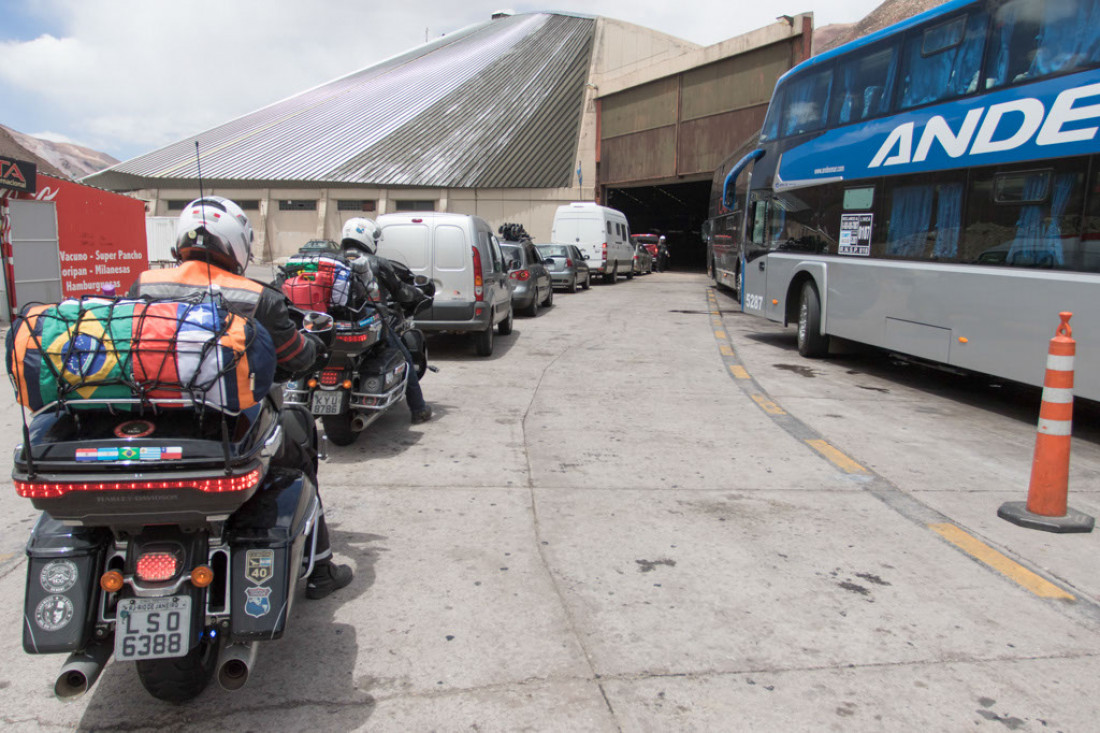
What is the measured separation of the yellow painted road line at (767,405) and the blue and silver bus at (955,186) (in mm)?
2012

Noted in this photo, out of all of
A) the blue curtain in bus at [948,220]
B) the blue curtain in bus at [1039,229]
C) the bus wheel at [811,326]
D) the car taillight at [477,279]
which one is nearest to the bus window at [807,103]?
the bus wheel at [811,326]

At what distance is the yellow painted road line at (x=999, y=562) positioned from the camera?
3699mm

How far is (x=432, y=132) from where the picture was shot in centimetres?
4034

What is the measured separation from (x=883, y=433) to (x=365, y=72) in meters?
57.9

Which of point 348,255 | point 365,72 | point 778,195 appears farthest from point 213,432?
point 365,72

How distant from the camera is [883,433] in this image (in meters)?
6.83

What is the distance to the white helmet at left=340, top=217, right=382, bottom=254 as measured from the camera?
679cm

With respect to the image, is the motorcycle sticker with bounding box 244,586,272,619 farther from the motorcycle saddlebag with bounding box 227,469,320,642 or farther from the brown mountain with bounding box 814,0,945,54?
the brown mountain with bounding box 814,0,945,54

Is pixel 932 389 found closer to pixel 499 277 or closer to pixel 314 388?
pixel 499 277

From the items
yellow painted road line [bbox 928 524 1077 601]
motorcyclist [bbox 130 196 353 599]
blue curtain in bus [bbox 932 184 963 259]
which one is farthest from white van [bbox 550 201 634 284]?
motorcyclist [bbox 130 196 353 599]

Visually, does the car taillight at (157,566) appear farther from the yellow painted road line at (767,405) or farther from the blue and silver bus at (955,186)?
the blue and silver bus at (955,186)

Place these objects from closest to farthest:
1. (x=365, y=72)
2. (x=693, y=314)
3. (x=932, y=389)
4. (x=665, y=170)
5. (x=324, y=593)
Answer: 1. (x=324, y=593)
2. (x=932, y=389)
3. (x=693, y=314)
4. (x=665, y=170)
5. (x=365, y=72)

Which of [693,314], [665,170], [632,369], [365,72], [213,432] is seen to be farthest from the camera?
[365,72]

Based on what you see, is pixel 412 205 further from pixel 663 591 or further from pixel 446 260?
pixel 663 591
